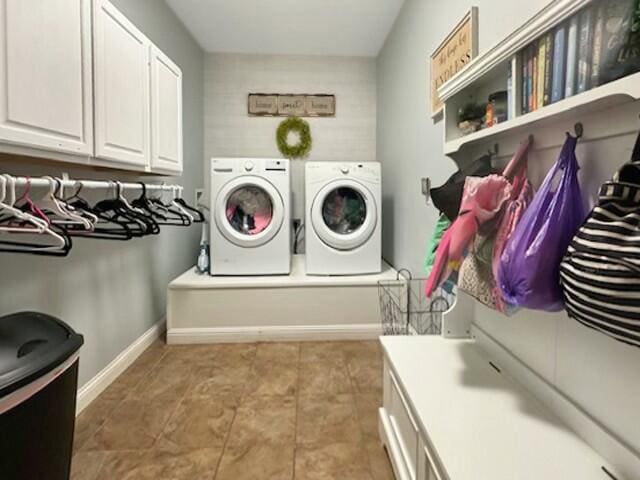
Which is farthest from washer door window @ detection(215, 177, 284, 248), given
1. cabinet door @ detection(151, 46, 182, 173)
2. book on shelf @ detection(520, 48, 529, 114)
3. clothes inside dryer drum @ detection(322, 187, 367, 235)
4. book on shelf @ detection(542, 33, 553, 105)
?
book on shelf @ detection(542, 33, 553, 105)

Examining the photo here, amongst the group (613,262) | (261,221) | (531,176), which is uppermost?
(531,176)

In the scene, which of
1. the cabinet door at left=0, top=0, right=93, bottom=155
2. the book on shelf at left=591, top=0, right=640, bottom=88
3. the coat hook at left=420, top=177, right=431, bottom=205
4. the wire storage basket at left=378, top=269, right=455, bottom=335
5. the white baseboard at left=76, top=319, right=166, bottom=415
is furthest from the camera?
the coat hook at left=420, top=177, right=431, bottom=205

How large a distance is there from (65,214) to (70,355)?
1.71 ft

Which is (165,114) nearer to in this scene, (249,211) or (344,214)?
(249,211)

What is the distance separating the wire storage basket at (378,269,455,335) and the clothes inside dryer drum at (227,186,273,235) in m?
1.10

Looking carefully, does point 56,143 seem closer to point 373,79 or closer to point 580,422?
point 580,422

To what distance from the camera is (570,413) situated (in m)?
1.08

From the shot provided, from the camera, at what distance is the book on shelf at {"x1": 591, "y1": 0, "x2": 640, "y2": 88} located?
786 millimetres

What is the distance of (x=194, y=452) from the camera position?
67.5 inches

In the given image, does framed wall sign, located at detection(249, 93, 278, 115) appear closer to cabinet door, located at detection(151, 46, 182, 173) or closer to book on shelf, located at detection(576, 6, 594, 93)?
cabinet door, located at detection(151, 46, 182, 173)

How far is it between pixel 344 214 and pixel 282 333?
110 centimetres

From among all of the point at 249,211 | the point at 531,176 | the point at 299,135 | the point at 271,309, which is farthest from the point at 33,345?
the point at 299,135

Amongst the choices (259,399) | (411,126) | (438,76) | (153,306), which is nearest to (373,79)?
(411,126)

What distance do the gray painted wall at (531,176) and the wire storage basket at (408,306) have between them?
149 millimetres
